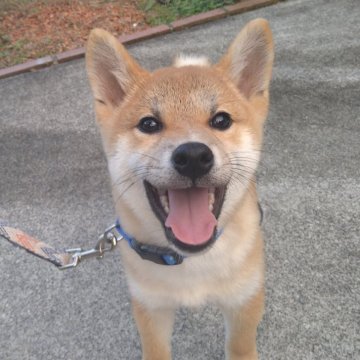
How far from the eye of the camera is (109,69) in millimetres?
1774

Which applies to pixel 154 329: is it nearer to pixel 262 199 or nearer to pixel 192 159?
pixel 192 159

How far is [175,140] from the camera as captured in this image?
4.58ft

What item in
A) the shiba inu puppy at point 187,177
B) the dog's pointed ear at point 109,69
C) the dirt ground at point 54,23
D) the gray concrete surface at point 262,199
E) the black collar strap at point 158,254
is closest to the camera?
the shiba inu puppy at point 187,177

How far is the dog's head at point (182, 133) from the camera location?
1389mm

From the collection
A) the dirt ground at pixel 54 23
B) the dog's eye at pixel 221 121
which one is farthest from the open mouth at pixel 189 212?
the dirt ground at pixel 54 23

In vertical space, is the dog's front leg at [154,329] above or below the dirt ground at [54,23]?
above

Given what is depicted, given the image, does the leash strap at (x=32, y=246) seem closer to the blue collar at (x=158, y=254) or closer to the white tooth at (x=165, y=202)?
the blue collar at (x=158, y=254)

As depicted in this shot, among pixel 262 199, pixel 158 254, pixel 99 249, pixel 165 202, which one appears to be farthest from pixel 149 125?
pixel 262 199

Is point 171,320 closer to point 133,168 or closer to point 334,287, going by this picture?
point 133,168

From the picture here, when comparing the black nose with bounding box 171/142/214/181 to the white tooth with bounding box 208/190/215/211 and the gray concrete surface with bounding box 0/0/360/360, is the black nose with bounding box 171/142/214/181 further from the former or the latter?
the gray concrete surface with bounding box 0/0/360/360

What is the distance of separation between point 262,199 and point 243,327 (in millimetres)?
1100

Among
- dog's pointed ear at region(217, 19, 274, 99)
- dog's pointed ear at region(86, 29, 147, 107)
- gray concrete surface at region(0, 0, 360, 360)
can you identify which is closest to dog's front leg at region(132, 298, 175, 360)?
gray concrete surface at region(0, 0, 360, 360)

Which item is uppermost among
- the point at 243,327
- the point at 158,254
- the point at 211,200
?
the point at 211,200

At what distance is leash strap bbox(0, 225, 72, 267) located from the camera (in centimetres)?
159
